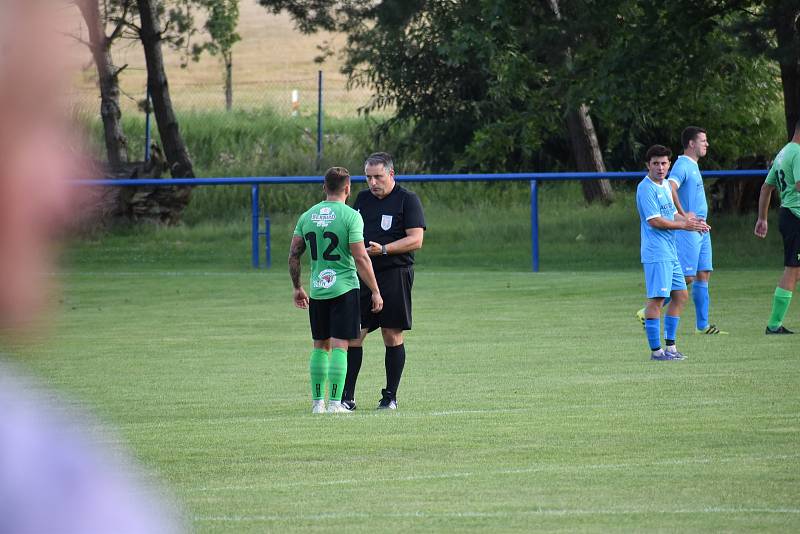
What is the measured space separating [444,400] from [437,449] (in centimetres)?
243

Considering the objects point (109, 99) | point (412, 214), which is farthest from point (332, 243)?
point (109, 99)

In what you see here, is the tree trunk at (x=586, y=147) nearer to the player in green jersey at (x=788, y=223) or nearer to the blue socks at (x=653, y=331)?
the player in green jersey at (x=788, y=223)

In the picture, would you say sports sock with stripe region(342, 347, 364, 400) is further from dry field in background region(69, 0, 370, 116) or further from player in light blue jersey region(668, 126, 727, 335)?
dry field in background region(69, 0, 370, 116)

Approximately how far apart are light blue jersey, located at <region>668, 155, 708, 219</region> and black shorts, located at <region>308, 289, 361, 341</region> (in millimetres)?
5655

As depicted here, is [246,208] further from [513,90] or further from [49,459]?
[49,459]

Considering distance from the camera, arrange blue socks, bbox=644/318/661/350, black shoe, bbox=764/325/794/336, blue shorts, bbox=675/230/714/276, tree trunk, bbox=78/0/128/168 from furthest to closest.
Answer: tree trunk, bbox=78/0/128/168, black shoe, bbox=764/325/794/336, blue shorts, bbox=675/230/714/276, blue socks, bbox=644/318/661/350

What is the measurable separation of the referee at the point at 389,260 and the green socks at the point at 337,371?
411 millimetres

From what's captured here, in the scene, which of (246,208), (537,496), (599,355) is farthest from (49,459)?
(246,208)

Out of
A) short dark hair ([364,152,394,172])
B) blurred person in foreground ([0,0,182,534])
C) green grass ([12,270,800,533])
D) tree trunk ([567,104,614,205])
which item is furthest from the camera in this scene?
tree trunk ([567,104,614,205])

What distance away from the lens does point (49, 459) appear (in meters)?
1.27

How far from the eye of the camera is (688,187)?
14.2m

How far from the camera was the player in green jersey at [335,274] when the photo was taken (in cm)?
933

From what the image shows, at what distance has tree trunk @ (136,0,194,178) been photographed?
34062 mm

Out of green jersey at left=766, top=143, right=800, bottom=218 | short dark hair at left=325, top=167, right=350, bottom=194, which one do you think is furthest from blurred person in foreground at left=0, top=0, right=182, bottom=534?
green jersey at left=766, top=143, right=800, bottom=218
